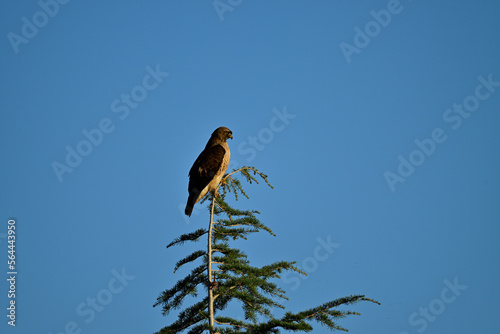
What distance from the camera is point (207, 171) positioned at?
37.3 feet

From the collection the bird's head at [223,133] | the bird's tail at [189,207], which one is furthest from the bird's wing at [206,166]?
the bird's head at [223,133]

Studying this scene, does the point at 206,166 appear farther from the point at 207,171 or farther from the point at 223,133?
the point at 223,133

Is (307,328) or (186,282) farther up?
(186,282)

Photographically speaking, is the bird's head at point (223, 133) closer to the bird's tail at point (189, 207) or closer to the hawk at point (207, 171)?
the hawk at point (207, 171)

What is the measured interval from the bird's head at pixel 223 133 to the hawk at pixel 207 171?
6.0 inches

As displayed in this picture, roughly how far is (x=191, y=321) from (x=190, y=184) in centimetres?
363

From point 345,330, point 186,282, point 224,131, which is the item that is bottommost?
point 345,330

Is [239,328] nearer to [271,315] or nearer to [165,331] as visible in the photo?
[271,315]

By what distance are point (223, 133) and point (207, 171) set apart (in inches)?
58.9

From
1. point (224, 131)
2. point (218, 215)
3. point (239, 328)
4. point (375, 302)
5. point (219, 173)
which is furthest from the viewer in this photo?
point (224, 131)

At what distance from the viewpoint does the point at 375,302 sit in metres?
7.55

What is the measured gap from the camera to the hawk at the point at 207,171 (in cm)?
1125

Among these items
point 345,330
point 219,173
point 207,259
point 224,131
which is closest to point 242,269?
point 207,259

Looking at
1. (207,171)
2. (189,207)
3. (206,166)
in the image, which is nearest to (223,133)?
(206,166)
